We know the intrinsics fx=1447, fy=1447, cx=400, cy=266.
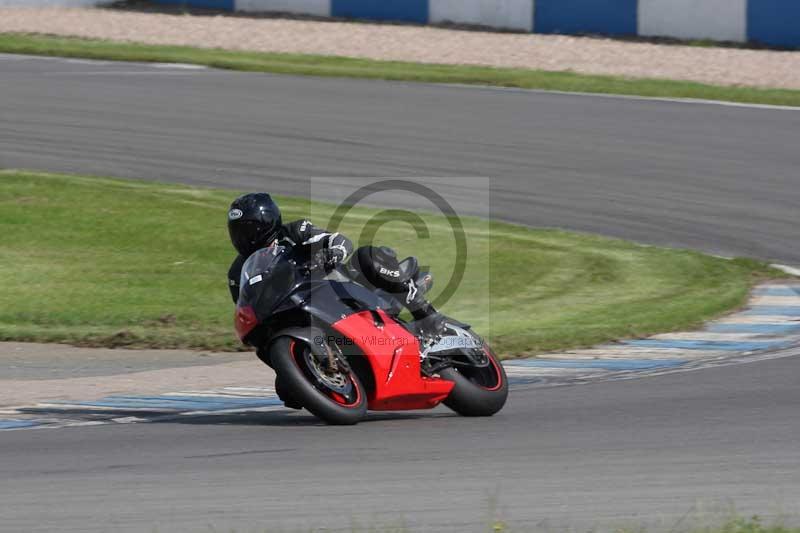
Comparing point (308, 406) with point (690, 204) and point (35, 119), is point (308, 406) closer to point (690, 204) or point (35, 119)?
point (690, 204)

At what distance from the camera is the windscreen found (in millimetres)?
8164

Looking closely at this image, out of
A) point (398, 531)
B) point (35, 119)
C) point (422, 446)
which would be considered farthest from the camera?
point (35, 119)

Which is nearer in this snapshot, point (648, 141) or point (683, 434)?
point (683, 434)

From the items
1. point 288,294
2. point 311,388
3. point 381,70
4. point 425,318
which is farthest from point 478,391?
point 381,70

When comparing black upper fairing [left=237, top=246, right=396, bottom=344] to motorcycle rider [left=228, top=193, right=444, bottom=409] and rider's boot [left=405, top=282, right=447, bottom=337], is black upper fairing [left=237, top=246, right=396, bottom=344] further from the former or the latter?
rider's boot [left=405, top=282, right=447, bottom=337]

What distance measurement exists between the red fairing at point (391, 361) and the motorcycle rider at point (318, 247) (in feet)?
0.69

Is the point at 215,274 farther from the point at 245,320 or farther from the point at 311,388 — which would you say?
the point at 311,388

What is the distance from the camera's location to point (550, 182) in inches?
719

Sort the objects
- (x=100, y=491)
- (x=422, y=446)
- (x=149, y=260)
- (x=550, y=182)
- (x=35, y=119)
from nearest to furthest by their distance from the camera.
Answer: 1. (x=100, y=491)
2. (x=422, y=446)
3. (x=149, y=260)
4. (x=550, y=182)
5. (x=35, y=119)

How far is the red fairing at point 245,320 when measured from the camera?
8.20 metres

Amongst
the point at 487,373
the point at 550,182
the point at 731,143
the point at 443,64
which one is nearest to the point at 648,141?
the point at 731,143

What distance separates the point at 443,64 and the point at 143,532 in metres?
22.2

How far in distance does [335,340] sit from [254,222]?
0.84m

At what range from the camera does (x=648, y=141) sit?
20391 mm
